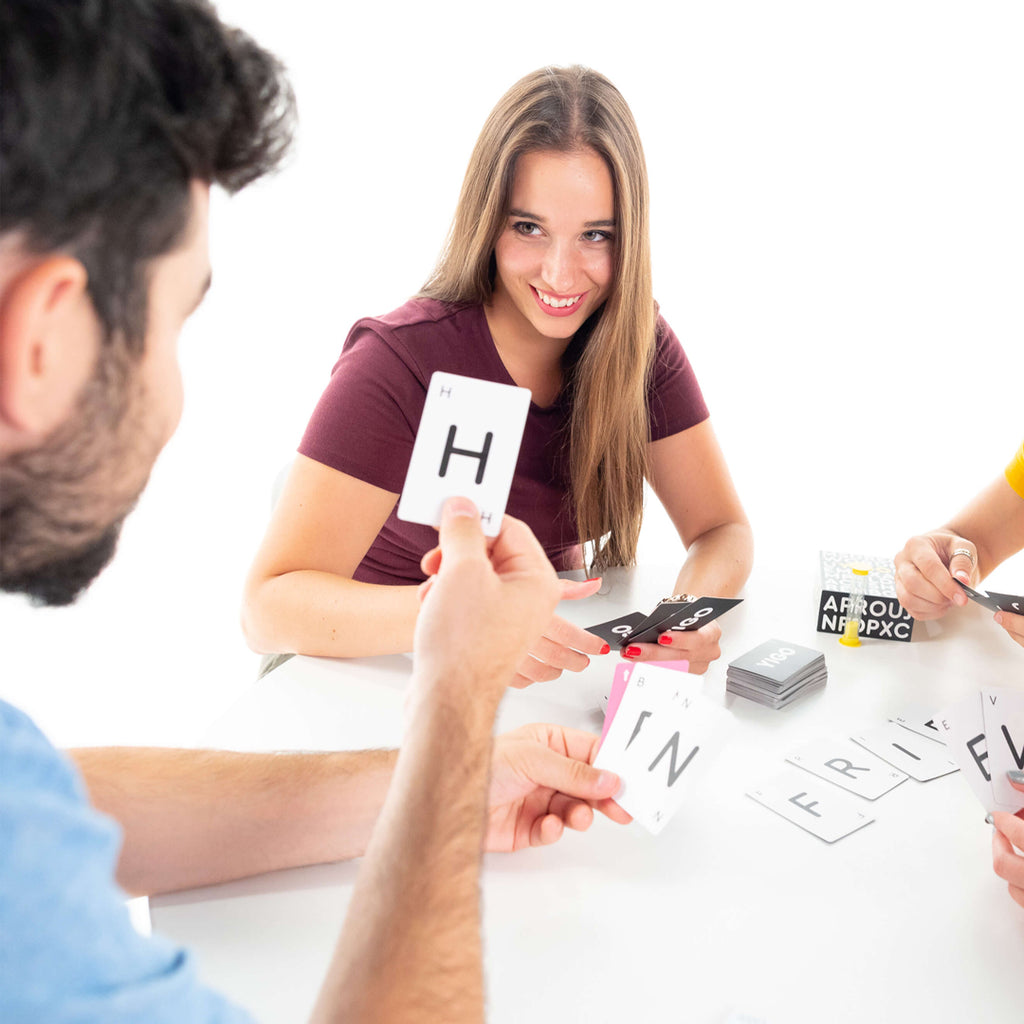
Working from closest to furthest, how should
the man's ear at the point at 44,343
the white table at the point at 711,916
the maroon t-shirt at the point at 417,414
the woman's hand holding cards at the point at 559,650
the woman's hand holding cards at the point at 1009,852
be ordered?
the man's ear at the point at 44,343 < the white table at the point at 711,916 < the woman's hand holding cards at the point at 1009,852 < the woman's hand holding cards at the point at 559,650 < the maroon t-shirt at the point at 417,414

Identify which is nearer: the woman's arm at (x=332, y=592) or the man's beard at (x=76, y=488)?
the man's beard at (x=76, y=488)

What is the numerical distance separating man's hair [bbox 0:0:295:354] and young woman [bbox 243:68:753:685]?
92cm

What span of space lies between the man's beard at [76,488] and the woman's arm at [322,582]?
0.69 meters

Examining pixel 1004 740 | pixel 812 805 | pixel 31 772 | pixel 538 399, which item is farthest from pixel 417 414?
pixel 31 772

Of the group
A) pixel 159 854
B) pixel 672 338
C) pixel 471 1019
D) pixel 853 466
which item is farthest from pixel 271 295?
pixel 471 1019

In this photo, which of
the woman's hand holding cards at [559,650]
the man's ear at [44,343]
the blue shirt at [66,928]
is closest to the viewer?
the blue shirt at [66,928]

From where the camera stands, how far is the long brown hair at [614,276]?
198cm

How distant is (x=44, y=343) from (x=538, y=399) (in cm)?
154

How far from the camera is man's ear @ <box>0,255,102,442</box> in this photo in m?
0.73

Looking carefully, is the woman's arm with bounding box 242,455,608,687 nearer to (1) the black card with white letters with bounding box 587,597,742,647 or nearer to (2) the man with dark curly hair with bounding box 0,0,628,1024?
(1) the black card with white letters with bounding box 587,597,742,647

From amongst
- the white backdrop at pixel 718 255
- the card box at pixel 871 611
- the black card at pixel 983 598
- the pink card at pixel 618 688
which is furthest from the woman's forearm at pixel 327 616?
the white backdrop at pixel 718 255

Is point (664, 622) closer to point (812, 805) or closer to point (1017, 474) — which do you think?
point (812, 805)

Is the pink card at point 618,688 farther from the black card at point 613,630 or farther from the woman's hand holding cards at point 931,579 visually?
the woman's hand holding cards at point 931,579

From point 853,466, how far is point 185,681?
10.3ft
